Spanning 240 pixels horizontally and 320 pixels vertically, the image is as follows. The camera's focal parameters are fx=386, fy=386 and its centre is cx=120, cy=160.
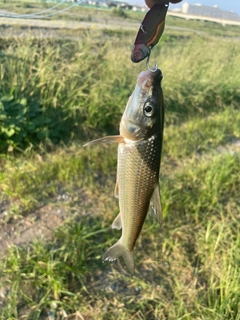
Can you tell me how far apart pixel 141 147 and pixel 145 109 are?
116mm

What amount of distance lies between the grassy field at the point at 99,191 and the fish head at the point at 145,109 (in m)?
1.38

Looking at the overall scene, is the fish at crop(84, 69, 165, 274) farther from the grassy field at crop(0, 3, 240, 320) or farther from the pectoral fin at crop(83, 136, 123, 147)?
the grassy field at crop(0, 3, 240, 320)

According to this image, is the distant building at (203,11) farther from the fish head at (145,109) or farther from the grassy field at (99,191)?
the fish head at (145,109)

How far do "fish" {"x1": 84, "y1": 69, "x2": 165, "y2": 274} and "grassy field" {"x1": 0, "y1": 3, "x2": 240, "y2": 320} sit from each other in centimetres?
117

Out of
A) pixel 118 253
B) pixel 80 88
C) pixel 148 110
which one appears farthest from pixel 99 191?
pixel 148 110

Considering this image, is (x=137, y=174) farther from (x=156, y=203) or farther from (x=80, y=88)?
(x=80, y=88)

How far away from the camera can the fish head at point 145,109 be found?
1.14 m

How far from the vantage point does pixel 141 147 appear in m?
1.18

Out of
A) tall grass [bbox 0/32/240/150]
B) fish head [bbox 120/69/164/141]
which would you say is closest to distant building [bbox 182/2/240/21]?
tall grass [bbox 0/32/240/150]

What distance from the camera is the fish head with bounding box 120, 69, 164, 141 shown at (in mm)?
1137

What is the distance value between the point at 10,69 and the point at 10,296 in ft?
8.33

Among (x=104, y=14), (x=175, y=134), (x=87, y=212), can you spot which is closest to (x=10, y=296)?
(x=87, y=212)

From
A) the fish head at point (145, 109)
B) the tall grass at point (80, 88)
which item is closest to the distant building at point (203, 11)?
the tall grass at point (80, 88)

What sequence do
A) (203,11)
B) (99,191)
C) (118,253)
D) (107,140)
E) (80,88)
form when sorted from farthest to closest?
(203,11) → (80,88) → (99,191) → (118,253) → (107,140)
